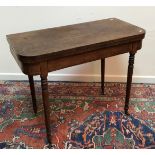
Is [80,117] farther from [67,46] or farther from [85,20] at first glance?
[85,20]

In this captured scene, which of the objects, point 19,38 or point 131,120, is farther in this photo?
point 131,120

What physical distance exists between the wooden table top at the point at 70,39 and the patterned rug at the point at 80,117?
2.21 ft

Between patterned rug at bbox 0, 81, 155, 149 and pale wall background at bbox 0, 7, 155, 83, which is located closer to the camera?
patterned rug at bbox 0, 81, 155, 149

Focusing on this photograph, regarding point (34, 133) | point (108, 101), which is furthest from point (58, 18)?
point (34, 133)

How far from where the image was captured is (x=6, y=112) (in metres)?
1.98

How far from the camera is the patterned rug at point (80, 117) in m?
1.65

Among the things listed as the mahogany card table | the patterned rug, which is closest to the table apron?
the mahogany card table

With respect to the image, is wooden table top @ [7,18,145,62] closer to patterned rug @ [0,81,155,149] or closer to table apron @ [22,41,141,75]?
table apron @ [22,41,141,75]

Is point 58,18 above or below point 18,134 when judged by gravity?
above

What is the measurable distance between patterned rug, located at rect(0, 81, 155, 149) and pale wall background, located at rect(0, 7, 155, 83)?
0.10 meters

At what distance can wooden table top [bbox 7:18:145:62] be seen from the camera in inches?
50.3

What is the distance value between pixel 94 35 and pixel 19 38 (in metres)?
0.49

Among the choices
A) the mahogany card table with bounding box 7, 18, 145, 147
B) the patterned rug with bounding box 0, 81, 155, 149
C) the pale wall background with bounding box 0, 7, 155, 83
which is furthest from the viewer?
the pale wall background with bounding box 0, 7, 155, 83
